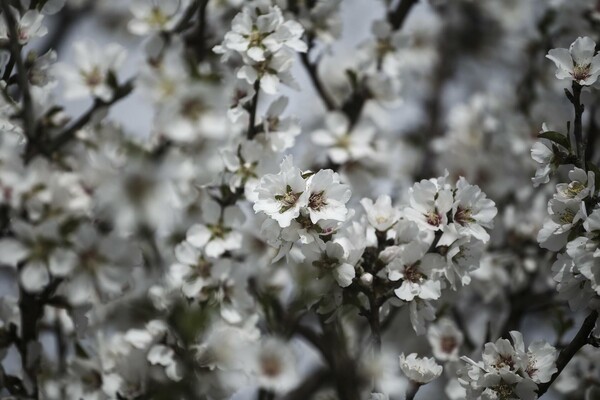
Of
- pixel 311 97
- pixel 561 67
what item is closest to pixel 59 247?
pixel 561 67

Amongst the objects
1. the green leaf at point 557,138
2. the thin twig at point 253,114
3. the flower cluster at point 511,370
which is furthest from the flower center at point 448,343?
the thin twig at point 253,114

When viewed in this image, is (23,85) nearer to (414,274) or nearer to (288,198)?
(288,198)

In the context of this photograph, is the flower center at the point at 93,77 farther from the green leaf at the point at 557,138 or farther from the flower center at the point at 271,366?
the green leaf at the point at 557,138

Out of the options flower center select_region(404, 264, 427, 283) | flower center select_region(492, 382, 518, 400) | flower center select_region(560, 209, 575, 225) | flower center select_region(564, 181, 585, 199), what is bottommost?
flower center select_region(492, 382, 518, 400)

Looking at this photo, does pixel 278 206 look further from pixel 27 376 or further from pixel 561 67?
pixel 561 67

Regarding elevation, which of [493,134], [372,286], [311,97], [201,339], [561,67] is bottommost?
[311,97]

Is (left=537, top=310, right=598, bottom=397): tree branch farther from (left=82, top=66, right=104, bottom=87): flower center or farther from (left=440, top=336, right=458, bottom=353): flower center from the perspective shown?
(left=82, top=66, right=104, bottom=87): flower center

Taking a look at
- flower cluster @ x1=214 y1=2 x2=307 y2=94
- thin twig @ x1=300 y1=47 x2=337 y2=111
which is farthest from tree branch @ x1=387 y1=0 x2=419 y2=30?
flower cluster @ x1=214 y1=2 x2=307 y2=94

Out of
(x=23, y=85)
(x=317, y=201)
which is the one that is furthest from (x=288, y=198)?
(x=23, y=85)

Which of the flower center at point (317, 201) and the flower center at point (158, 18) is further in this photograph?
the flower center at point (158, 18)
